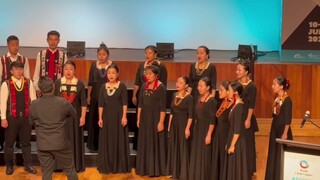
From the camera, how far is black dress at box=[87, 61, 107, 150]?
274 inches

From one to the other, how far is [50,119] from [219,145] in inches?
66.7

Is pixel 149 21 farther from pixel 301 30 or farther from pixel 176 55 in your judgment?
pixel 301 30

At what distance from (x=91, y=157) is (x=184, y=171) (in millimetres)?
1160

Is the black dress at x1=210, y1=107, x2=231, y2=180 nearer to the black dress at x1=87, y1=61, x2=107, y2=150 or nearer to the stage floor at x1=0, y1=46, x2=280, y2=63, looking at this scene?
the black dress at x1=87, y1=61, x2=107, y2=150

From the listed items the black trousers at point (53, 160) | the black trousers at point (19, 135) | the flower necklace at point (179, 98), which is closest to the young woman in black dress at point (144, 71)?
the flower necklace at point (179, 98)

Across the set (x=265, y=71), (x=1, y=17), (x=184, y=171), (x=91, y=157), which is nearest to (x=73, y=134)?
(x=91, y=157)

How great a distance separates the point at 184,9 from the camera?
31.2 ft

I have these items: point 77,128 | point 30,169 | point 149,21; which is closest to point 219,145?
point 77,128

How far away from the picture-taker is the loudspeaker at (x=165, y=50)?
879 cm

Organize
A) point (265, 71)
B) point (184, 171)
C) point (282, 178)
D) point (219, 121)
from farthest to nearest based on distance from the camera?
point (265, 71)
point (184, 171)
point (219, 121)
point (282, 178)

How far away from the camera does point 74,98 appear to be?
6621mm

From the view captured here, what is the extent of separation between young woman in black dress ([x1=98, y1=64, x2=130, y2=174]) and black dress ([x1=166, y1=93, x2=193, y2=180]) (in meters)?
0.50

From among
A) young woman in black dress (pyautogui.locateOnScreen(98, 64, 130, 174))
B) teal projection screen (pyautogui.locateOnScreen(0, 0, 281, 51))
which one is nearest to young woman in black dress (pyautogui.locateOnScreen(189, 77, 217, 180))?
young woman in black dress (pyautogui.locateOnScreen(98, 64, 130, 174))

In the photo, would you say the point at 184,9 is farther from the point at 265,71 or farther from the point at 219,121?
the point at 219,121
